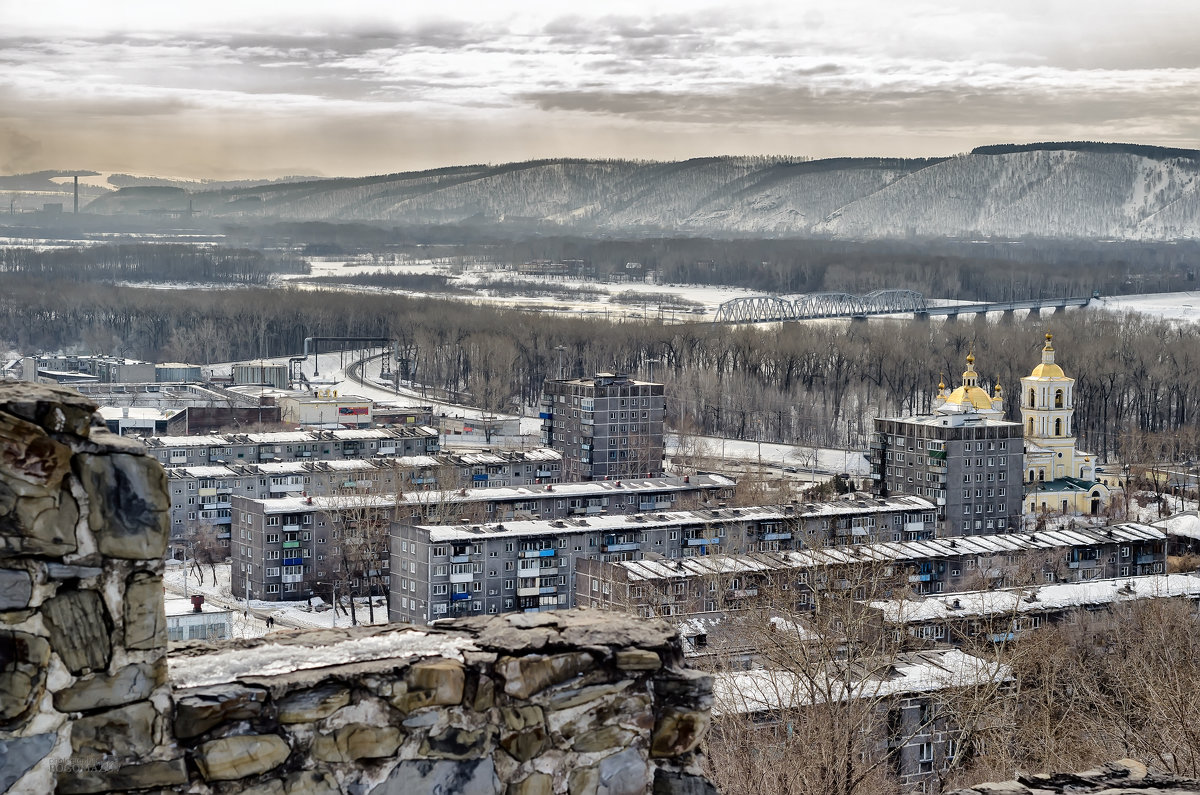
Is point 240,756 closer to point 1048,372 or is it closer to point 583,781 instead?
point 583,781

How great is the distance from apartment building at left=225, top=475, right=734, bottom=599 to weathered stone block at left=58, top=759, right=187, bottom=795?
68.4 feet

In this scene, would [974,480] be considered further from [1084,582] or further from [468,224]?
[468,224]

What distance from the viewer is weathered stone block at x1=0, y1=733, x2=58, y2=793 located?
260cm

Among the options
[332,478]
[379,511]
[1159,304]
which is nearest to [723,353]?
[332,478]

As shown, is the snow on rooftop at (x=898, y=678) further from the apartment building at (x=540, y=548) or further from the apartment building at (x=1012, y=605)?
the apartment building at (x=540, y=548)

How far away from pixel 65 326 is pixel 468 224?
104 meters

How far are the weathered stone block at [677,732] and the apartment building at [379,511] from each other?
20.6 metres

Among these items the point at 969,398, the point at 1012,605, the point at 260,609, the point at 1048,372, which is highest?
the point at 1048,372

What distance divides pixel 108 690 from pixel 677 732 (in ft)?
3.47

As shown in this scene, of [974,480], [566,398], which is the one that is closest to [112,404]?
[566,398]

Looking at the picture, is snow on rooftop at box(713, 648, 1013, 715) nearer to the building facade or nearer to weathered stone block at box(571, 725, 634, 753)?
weathered stone block at box(571, 725, 634, 753)

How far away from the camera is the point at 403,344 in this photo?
188 feet

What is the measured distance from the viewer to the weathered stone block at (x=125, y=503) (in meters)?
2.65

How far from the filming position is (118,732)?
268 centimetres
